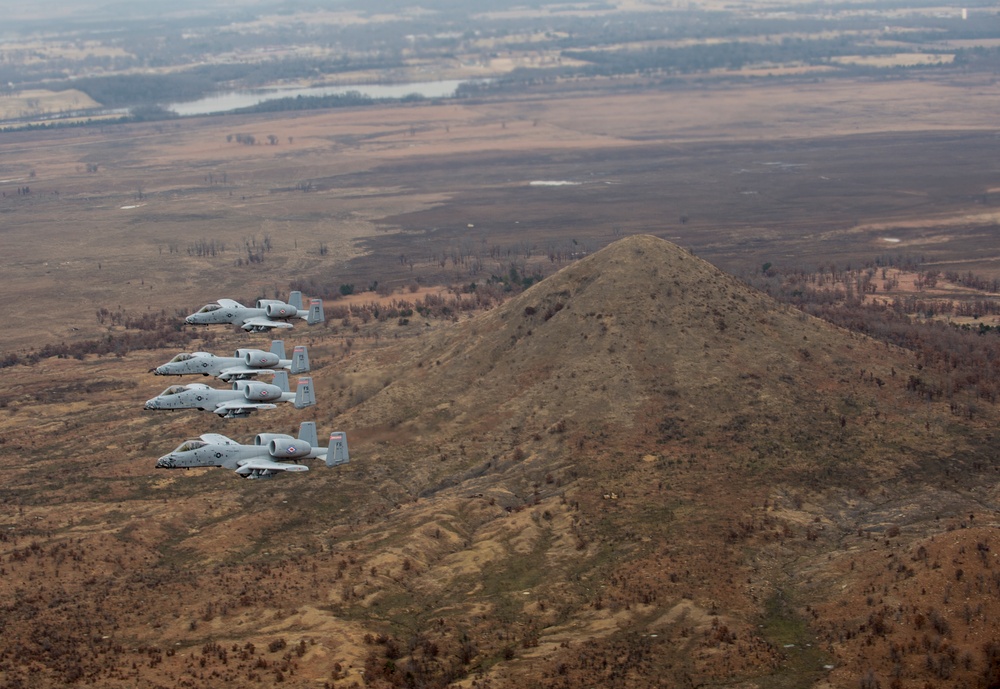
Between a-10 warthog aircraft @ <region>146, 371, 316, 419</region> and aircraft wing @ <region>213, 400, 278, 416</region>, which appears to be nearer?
a-10 warthog aircraft @ <region>146, 371, 316, 419</region>

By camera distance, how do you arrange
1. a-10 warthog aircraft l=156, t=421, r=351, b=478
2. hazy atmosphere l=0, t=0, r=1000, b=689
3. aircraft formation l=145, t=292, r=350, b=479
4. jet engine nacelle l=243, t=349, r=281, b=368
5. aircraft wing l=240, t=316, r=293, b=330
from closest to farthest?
1. hazy atmosphere l=0, t=0, r=1000, b=689
2. a-10 warthog aircraft l=156, t=421, r=351, b=478
3. aircraft formation l=145, t=292, r=350, b=479
4. jet engine nacelle l=243, t=349, r=281, b=368
5. aircraft wing l=240, t=316, r=293, b=330

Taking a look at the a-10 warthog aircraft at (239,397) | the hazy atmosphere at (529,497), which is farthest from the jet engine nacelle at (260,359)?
the a-10 warthog aircraft at (239,397)

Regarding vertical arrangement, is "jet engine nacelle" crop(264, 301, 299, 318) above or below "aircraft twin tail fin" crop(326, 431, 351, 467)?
above

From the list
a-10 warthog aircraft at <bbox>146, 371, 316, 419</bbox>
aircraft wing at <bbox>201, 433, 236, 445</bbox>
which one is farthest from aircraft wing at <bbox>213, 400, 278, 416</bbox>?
aircraft wing at <bbox>201, 433, 236, 445</bbox>

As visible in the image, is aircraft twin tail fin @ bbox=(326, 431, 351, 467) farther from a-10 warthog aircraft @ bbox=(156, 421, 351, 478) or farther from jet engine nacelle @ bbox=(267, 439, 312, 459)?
jet engine nacelle @ bbox=(267, 439, 312, 459)

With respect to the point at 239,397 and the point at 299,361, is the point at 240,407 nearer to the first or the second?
the point at 239,397

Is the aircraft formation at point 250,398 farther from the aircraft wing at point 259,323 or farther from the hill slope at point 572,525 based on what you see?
the hill slope at point 572,525

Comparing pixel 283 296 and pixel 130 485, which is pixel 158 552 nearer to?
pixel 130 485
